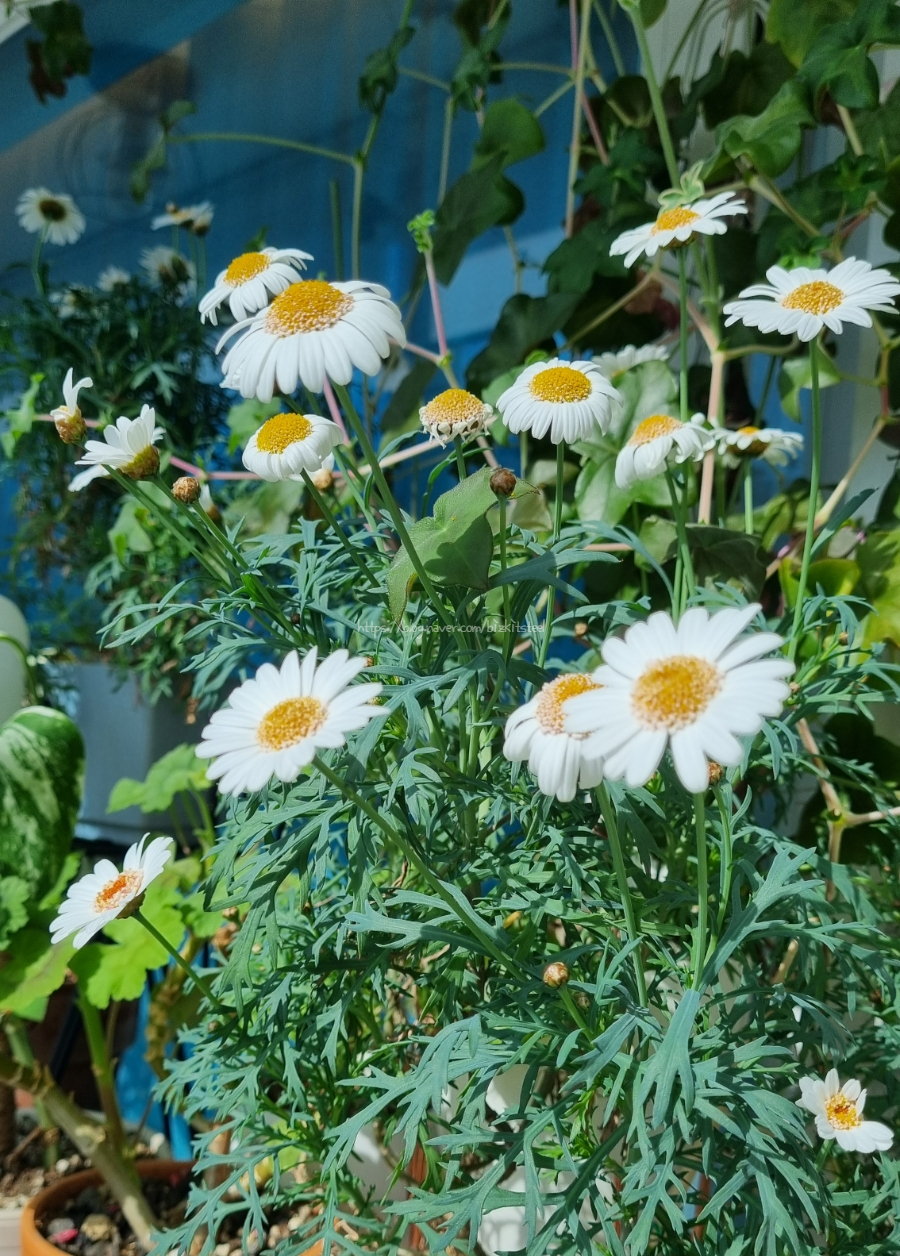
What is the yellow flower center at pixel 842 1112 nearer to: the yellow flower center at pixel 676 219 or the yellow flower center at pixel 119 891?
the yellow flower center at pixel 119 891

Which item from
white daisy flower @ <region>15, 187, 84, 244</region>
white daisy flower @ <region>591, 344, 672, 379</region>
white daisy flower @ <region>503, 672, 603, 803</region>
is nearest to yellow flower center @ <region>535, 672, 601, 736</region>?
white daisy flower @ <region>503, 672, 603, 803</region>

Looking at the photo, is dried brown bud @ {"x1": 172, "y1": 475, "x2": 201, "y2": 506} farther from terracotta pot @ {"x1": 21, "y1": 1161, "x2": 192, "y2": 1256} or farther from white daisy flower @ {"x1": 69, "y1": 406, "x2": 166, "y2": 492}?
terracotta pot @ {"x1": 21, "y1": 1161, "x2": 192, "y2": 1256}

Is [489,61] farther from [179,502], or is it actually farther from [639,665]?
[639,665]

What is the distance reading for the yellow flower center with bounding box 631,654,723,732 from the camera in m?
0.32

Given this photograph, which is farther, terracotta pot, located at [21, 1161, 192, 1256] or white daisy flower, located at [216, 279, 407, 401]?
terracotta pot, located at [21, 1161, 192, 1256]

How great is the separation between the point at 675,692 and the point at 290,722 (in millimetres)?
139

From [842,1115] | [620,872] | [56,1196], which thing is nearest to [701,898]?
[620,872]

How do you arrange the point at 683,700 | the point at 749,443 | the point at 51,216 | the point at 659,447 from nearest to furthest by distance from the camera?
the point at 683,700, the point at 659,447, the point at 749,443, the point at 51,216

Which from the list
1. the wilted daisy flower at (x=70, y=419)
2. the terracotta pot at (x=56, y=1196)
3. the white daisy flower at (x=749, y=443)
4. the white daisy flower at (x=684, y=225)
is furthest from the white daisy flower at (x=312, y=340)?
the terracotta pot at (x=56, y=1196)

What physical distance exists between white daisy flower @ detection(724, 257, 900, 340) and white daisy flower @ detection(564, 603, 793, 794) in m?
0.24

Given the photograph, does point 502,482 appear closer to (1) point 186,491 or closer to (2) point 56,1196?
(1) point 186,491

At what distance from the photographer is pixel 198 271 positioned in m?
1.13

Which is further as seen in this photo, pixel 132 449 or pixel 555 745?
pixel 132 449

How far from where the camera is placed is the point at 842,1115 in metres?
0.48
